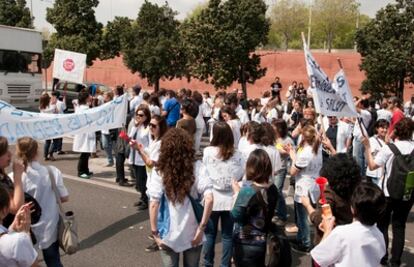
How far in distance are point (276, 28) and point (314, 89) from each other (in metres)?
70.2

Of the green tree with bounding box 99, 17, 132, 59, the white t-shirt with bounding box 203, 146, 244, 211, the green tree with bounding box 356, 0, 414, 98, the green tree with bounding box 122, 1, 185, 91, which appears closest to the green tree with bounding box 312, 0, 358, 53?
the green tree with bounding box 99, 17, 132, 59

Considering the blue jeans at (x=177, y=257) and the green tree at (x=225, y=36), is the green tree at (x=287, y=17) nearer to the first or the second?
the green tree at (x=225, y=36)

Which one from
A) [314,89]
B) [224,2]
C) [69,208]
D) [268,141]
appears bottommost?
[69,208]

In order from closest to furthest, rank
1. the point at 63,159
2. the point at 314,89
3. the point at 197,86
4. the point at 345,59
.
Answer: the point at 314,89 < the point at 63,159 < the point at 345,59 < the point at 197,86

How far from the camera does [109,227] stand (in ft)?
24.2

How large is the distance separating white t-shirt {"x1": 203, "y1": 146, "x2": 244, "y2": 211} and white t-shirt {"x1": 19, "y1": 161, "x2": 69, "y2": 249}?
156 centimetres

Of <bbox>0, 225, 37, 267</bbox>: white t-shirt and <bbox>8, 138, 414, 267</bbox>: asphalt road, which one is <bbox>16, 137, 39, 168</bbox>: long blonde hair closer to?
<bbox>0, 225, 37, 267</bbox>: white t-shirt

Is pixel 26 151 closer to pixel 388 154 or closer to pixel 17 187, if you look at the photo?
pixel 17 187

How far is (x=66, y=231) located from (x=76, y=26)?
1050 inches

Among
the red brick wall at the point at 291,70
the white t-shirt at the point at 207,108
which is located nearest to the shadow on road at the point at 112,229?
the white t-shirt at the point at 207,108

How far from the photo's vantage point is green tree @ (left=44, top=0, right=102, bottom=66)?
2942 cm

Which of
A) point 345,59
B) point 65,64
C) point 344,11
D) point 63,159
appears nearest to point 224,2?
point 65,64

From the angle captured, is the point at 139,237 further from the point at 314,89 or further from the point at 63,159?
the point at 63,159

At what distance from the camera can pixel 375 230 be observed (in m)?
3.46
